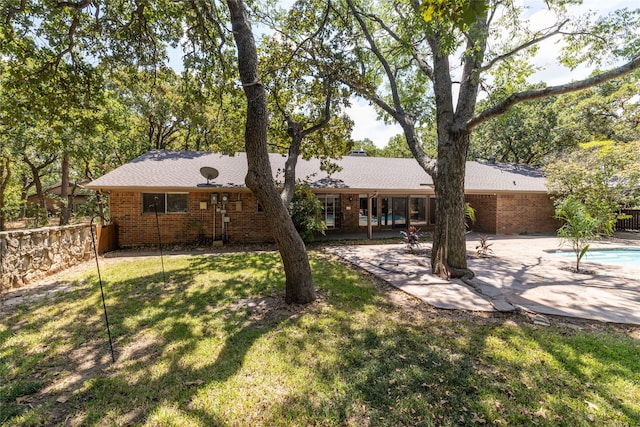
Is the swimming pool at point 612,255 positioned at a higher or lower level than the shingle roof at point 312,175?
lower

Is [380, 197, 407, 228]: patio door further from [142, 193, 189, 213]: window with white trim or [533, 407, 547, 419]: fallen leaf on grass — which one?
[533, 407, 547, 419]: fallen leaf on grass

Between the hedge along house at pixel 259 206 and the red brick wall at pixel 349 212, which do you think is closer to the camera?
the hedge along house at pixel 259 206

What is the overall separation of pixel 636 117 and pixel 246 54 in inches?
823

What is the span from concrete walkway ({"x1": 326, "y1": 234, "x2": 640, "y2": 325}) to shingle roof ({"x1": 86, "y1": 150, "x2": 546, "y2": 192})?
14.6 feet

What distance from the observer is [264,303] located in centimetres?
528

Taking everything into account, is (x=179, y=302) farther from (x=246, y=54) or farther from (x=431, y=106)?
(x=431, y=106)

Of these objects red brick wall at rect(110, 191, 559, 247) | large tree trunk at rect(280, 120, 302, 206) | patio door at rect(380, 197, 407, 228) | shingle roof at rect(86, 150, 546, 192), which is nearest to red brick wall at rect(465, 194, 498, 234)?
red brick wall at rect(110, 191, 559, 247)

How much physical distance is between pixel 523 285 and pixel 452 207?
221 cm

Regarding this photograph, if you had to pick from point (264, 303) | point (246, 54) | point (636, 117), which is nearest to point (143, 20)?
point (246, 54)

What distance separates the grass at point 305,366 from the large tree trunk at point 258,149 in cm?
112

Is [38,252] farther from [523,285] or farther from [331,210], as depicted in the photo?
[523,285]

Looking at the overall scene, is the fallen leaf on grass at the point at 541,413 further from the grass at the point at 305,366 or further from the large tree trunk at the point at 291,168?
the large tree trunk at the point at 291,168

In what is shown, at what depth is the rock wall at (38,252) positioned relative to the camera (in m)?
5.88

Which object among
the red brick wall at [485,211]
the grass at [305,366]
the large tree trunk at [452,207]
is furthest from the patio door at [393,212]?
the grass at [305,366]
